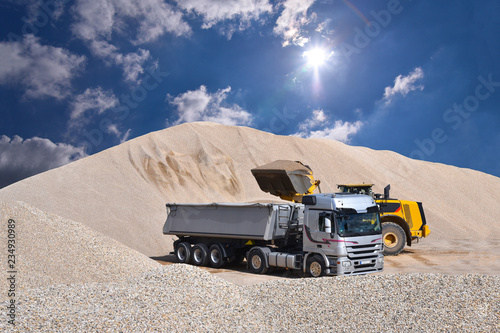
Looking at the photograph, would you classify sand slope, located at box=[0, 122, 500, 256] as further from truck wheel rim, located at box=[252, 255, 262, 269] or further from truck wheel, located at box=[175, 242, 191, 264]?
truck wheel rim, located at box=[252, 255, 262, 269]

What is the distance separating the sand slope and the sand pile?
8.43 metres

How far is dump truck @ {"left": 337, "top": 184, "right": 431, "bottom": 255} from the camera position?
→ 17531 millimetres

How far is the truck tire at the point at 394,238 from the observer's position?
17484 millimetres

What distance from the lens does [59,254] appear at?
11.7m

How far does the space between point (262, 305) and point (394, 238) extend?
1045 cm

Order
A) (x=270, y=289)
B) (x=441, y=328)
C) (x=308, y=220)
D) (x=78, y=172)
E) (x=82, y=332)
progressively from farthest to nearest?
(x=78, y=172), (x=308, y=220), (x=270, y=289), (x=441, y=328), (x=82, y=332)

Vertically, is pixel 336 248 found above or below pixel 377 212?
below

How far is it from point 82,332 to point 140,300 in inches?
57.7

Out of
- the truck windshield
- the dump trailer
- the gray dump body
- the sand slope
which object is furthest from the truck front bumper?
the sand slope

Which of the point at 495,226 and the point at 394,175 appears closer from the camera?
the point at 495,226

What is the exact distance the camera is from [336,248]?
39.3 ft

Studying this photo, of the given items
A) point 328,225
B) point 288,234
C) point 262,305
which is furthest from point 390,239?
point 262,305

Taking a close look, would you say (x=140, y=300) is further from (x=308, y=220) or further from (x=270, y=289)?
(x=308, y=220)

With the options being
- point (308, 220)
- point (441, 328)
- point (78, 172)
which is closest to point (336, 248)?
point (308, 220)
